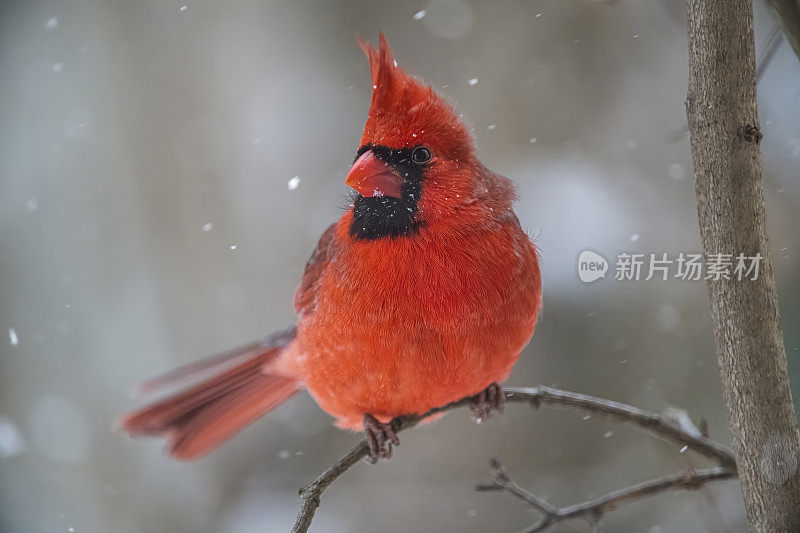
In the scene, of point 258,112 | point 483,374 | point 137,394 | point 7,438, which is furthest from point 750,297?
point 7,438

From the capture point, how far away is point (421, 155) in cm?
124

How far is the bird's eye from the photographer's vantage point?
122cm

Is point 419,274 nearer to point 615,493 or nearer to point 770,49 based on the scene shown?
point 615,493

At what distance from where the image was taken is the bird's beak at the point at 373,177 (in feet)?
3.84

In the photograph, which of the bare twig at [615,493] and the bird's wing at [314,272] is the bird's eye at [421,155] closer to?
the bird's wing at [314,272]

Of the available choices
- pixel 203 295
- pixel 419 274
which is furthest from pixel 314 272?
pixel 203 295

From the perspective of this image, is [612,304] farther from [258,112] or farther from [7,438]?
[7,438]

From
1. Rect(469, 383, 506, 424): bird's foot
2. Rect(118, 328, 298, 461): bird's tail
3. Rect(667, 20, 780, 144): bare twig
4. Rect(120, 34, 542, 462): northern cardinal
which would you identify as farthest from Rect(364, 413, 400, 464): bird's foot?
Rect(667, 20, 780, 144): bare twig

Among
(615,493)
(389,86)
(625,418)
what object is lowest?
(615,493)

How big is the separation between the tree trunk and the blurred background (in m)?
1.12

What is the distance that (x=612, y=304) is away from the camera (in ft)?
7.70

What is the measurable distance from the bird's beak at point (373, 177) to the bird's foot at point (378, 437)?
46 centimetres

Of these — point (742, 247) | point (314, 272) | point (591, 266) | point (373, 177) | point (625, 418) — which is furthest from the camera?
point (591, 266)

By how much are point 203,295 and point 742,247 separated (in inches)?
75.3
